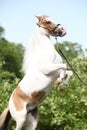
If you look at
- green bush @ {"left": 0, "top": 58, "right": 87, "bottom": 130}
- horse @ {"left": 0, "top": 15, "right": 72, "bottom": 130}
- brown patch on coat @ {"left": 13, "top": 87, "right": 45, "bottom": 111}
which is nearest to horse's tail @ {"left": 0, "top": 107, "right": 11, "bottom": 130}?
horse @ {"left": 0, "top": 15, "right": 72, "bottom": 130}

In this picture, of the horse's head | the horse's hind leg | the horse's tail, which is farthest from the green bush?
the horse's head

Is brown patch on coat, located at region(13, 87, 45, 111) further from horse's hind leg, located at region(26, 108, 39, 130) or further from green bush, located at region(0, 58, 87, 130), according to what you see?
green bush, located at region(0, 58, 87, 130)

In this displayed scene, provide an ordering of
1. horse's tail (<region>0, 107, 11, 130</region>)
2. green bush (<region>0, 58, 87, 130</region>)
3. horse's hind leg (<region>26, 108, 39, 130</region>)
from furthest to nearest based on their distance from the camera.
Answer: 1. green bush (<region>0, 58, 87, 130</region>)
2. horse's tail (<region>0, 107, 11, 130</region>)
3. horse's hind leg (<region>26, 108, 39, 130</region>)

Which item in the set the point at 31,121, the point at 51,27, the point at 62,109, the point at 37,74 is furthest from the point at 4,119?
the point at 62,109

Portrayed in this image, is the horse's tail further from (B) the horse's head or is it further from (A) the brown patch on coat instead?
(B) the horse's head

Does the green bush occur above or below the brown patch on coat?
below

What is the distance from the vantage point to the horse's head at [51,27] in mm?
4258

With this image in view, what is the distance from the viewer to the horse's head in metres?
4.26

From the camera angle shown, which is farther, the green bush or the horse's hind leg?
the green bush

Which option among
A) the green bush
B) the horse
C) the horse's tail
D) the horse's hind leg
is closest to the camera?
the horse

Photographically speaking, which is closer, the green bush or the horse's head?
the horse's head

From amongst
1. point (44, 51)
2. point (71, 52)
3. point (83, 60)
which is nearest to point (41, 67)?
point (44, 51)

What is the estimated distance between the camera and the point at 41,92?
409 centimetres

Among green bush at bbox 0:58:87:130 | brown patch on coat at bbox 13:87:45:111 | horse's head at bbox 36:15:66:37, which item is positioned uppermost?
horse's head at bbox 36:15:66:37
